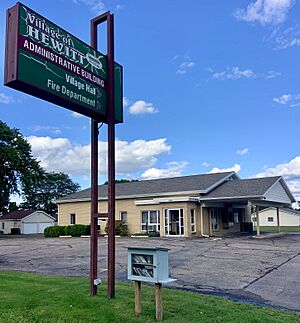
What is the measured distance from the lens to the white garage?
51.6 meters

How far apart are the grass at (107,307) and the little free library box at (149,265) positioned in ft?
1.83

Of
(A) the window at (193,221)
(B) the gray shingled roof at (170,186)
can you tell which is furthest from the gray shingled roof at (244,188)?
(A) the window at (193,221)

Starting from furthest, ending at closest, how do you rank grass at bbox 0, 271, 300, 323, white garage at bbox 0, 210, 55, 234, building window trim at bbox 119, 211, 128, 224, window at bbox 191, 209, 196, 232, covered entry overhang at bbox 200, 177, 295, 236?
1. white garage at bbox 0, 210, 55, 234
2. building window trim at bbox 119, 211, 128, 224
3. window at bbox 191, 209, 196, 232
4. covered entry overhang at bbox 200, 177, 295, 236
5. grass at bbox 0, 271, 300, 323

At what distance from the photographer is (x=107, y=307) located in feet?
19.8

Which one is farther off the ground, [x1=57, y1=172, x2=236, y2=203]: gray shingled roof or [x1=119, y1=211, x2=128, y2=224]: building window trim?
[x1=57, y1=172, x2=236, y2=203]: gray shingled roof

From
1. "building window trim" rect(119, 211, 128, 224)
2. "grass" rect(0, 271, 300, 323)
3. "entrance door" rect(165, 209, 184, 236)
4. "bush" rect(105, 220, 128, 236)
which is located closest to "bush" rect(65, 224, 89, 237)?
"bush" rect(105, 220, 128, 236)

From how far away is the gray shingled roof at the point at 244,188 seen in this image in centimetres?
2475

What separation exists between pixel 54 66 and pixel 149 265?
141 inches

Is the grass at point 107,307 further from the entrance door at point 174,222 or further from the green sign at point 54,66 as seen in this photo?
the entrance door at point 174,222

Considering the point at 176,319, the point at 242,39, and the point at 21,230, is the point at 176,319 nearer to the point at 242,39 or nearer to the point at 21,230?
the point at 242,39

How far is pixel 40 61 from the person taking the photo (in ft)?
19.3

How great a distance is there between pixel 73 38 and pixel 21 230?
49.0m

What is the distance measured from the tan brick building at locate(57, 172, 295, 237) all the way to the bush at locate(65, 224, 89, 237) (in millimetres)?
1301

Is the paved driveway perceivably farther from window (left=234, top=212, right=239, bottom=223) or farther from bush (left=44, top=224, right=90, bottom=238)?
window (left=234, top=212, right=239, bottom=223)
